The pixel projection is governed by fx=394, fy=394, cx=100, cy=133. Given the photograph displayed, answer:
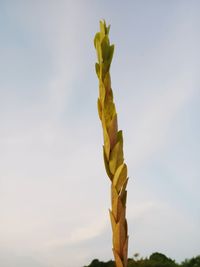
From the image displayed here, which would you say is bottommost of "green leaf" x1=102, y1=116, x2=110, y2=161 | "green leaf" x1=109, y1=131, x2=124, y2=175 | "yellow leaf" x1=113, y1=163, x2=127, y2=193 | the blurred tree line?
"yellow leaf" x1=113, y1=163, x2=127, y2=193

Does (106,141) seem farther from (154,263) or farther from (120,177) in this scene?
(154,263)

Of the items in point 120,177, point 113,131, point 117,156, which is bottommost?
point 120,177

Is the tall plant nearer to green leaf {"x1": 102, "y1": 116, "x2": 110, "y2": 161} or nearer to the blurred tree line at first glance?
green leaf {"x1": 102, "y1": 116, "x2": 110, "y2": 161}

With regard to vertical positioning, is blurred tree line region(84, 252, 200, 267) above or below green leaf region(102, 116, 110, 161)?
above

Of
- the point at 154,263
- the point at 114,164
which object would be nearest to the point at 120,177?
the point at 114,164

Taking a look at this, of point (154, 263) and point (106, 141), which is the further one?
point (154, 263)

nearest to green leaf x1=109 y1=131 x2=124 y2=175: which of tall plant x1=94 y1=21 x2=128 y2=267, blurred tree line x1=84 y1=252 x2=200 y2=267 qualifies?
tall plant x1=94 y1=21 x2=128 y2=267

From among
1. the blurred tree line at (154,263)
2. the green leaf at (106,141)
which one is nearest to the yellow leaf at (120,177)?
the green leaf at (106,141)

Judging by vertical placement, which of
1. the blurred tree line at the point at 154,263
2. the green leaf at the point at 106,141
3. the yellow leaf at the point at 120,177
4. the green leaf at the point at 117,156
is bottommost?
the yellow leaf at the point at 120,177

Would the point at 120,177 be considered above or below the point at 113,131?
below

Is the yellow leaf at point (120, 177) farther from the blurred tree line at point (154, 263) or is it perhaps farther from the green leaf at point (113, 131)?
the blurred tree line at point (154, 263)
